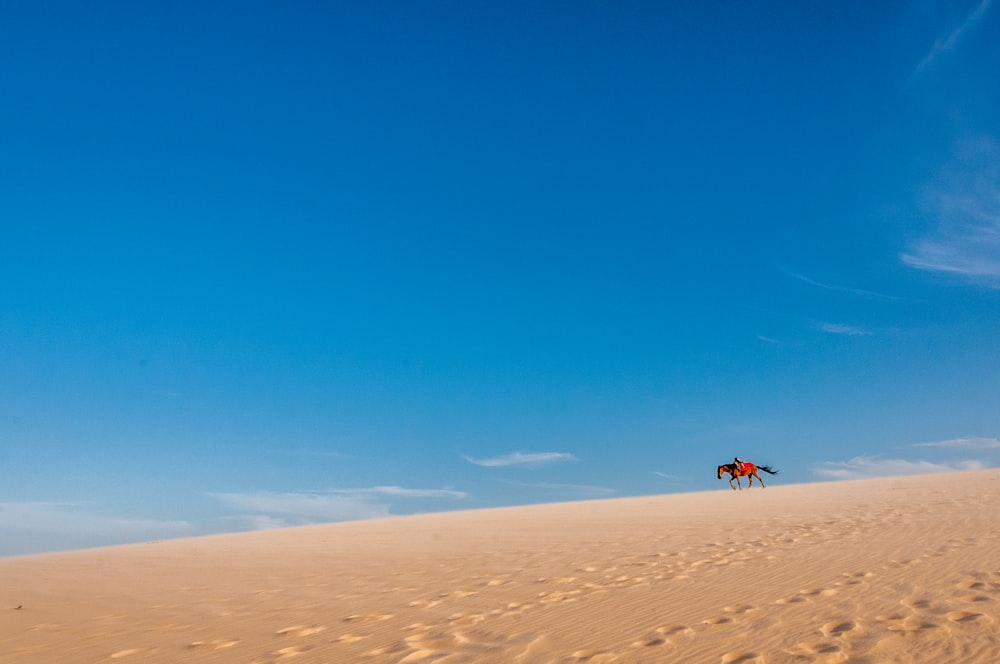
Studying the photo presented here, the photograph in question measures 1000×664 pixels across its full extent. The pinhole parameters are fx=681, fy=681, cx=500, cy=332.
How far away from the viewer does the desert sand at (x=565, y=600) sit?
562 cm

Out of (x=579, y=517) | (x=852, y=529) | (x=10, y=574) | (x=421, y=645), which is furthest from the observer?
(x=579, y=517)

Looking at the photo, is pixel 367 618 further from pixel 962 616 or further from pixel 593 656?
pixel 962 616

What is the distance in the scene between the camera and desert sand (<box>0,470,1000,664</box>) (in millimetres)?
5617

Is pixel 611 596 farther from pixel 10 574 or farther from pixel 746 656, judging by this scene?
pixel 10 574

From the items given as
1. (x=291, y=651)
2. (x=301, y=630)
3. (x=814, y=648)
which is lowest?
(x=814, y=648)

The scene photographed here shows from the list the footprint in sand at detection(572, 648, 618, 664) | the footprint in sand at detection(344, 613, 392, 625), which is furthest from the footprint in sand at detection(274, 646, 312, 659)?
the footprint in sand at detection(572, 648, 618, 664)

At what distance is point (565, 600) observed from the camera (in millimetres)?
7699

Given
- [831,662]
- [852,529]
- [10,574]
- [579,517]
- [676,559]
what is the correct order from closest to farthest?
[831,662] → [676,559] → [852,529] → [10,574] → [579,517]

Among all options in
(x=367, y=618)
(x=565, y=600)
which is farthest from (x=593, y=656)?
(x=367, y=618)

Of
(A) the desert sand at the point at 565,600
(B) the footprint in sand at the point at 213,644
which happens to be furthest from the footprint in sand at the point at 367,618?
(B) the footprint in sand at the point at 213,644

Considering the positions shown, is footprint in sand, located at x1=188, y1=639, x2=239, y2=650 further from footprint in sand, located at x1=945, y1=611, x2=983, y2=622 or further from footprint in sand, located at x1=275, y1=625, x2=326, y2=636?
footprint in sand, located at x1=945, y1=611, x2=983, y2=622

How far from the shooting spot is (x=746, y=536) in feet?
41.8

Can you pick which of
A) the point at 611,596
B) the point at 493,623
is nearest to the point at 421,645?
the point at 493,623

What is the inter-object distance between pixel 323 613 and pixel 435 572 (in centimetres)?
298
